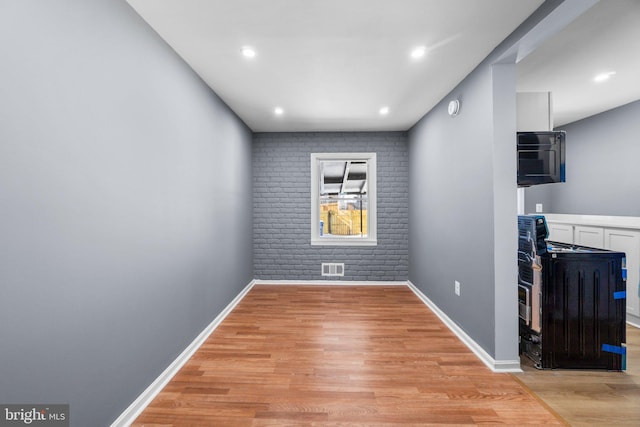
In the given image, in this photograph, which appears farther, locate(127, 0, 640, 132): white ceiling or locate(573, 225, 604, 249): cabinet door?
locate(573, 225, 604, 249): cabinet door

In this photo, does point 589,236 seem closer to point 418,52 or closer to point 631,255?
point 631,255

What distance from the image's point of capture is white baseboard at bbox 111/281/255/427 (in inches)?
62.8

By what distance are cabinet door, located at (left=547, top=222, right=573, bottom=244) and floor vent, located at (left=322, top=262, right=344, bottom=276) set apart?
2.88 metres

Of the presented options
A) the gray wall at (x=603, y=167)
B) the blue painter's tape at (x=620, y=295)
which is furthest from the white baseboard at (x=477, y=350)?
the gray wall at (x=603, y=167)

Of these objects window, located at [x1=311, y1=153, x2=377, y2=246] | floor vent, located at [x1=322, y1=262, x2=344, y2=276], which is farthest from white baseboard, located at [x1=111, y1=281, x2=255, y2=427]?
window, located at [x1=311, y1=153, x2=377, y2=246]

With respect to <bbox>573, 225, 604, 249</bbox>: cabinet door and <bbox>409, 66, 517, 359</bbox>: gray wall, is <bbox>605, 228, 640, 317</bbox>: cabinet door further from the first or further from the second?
<bbox>409, 66, 517, 359</bbox>: gray wall

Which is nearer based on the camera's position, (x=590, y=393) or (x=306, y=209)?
(x=590, y=393)

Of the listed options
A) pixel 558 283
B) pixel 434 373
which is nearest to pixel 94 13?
pixel 434 373

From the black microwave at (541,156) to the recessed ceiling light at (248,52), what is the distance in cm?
226

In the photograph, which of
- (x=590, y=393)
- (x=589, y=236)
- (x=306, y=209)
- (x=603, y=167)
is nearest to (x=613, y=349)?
(x=590, y=393)

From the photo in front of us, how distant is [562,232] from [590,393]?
2494 millimetres

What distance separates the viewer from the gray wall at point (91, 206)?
1049 millimetres

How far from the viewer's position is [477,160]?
239 cm

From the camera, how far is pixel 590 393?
1.87m
